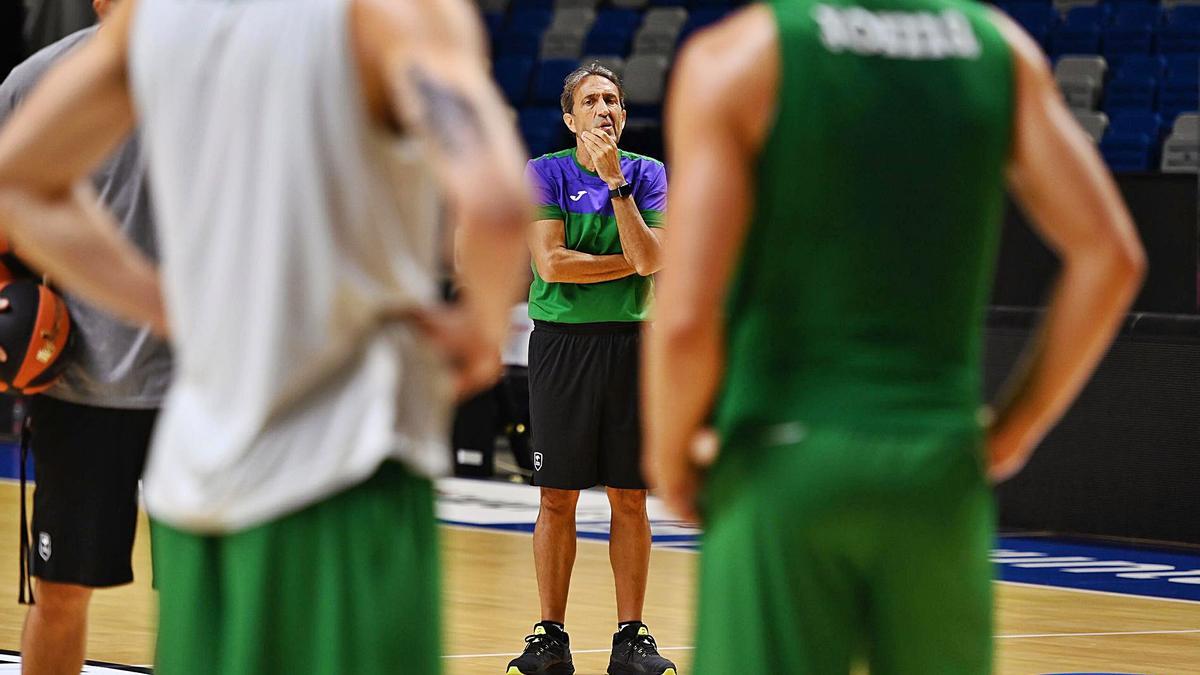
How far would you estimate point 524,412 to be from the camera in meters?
11.4

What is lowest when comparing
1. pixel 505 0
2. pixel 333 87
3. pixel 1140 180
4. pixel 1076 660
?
pixel 1076 660

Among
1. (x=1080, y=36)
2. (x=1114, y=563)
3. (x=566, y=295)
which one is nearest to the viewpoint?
(x=566, y=295)

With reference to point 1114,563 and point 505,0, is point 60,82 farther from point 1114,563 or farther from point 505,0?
point 505,0

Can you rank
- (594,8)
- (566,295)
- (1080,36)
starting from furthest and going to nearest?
(594,8), (1080,36), (566,295)

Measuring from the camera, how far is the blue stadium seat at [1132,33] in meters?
14.4

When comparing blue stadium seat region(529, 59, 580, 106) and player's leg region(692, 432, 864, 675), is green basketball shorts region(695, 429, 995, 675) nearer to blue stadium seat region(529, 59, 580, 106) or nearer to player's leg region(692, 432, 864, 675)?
player's leg region(692, 432, 864, 675)

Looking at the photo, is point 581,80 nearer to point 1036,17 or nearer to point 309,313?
point 309,313

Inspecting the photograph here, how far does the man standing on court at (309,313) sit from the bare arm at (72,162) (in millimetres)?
16

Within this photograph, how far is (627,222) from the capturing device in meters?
6.12

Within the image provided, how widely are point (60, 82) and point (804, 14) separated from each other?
1009mm

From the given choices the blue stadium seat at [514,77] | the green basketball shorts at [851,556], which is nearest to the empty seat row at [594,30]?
the blue stadium seat at [514,77]

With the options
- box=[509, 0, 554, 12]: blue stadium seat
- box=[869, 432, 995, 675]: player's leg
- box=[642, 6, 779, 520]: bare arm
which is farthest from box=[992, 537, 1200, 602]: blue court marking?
box=[509, 0, 554, 12]: blue stadium seat

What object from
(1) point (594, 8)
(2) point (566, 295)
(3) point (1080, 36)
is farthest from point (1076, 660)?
(1) point (594, 8)

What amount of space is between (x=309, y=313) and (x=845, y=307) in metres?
0.70
